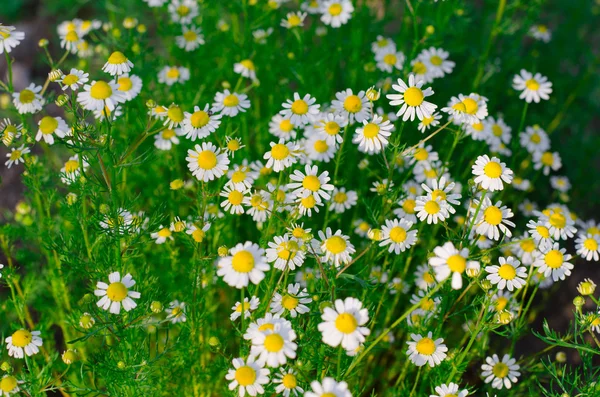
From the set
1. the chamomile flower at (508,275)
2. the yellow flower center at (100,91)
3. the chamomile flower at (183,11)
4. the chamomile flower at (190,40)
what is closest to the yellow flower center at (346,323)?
the chamomile flower at (508,275)

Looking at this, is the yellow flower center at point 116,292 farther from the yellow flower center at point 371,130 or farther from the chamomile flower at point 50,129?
the yellow flower center at point 371,130

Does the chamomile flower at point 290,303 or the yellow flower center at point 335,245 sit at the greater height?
the yellow flower center at point 335,245

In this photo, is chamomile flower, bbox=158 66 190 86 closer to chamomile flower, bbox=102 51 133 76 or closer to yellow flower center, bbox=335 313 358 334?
chamomile flower, bbox=102 51 133 76

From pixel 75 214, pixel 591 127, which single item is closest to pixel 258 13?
pixel 75 214

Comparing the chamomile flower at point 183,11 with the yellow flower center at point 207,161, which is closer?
the yellow flower center at point 207,161

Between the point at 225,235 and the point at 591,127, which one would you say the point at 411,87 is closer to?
the point at 225,235

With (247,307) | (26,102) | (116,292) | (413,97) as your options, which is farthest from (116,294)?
(413,97)

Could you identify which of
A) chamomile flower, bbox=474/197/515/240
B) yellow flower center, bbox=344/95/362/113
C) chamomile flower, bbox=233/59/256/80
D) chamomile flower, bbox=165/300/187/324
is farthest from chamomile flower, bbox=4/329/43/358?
chamomile flower, bbox=474/197/515/240
